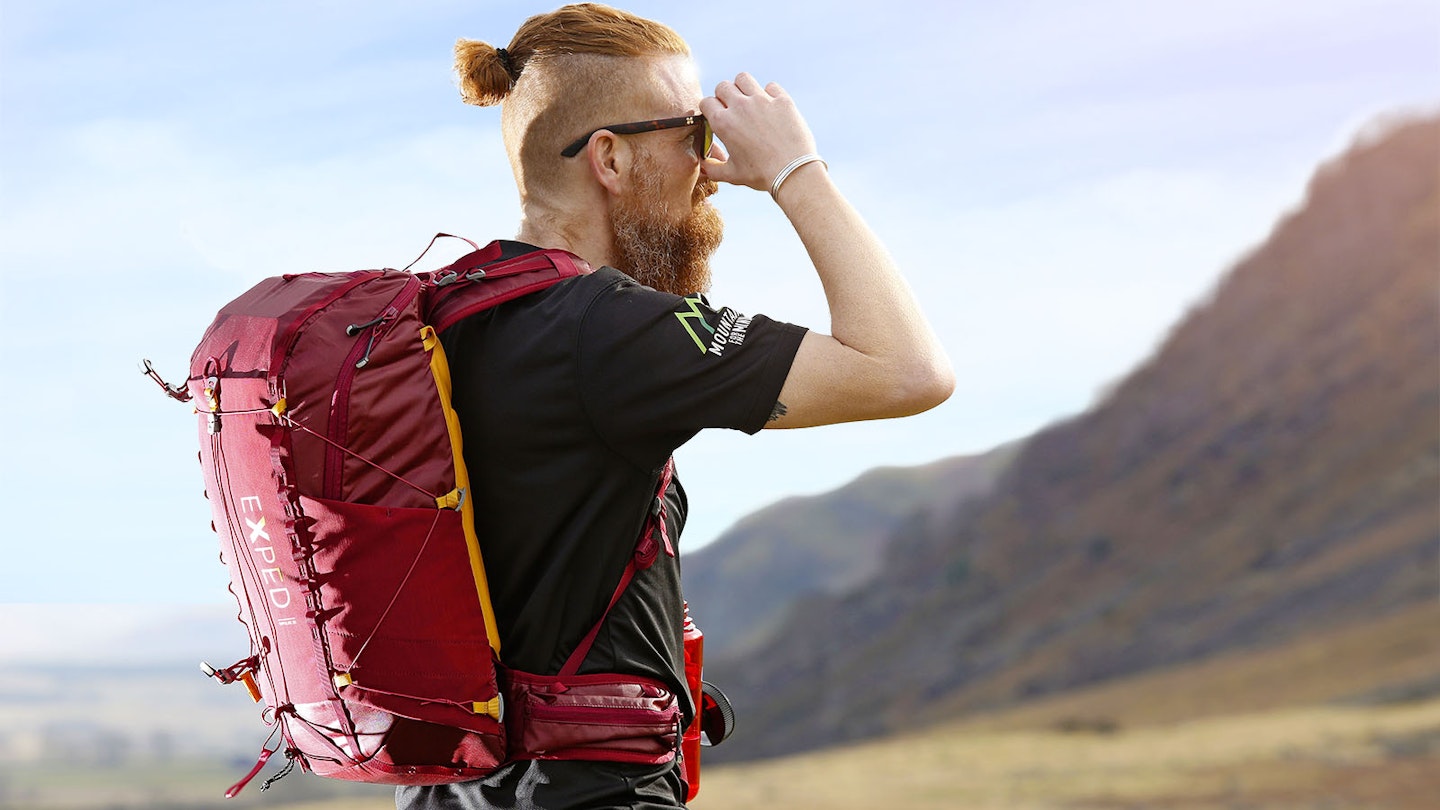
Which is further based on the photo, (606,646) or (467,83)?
(467,83)

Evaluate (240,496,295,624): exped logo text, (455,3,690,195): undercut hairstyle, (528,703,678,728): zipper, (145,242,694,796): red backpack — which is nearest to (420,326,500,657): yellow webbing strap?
(145,242,694,796): red backpack

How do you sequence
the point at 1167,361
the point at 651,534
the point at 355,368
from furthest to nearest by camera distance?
the point at 1167,361 → the point at 651,534 → the point at 355,368

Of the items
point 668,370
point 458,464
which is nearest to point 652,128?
point 668,370

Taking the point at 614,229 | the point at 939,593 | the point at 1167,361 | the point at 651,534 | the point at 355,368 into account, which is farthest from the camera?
the point at 1167,361

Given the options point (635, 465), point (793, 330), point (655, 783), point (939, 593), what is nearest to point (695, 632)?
point (655, 783)

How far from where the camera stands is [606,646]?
2.73 meters

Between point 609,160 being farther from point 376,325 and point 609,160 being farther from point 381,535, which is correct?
point 381,535

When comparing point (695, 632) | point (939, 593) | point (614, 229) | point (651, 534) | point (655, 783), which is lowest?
point (939, 593)

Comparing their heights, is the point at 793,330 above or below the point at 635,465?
above

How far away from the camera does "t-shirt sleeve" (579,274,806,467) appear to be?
2.60m

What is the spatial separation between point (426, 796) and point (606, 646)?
55 centimetres

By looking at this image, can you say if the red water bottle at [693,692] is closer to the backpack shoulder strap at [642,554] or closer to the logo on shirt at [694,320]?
the backpack shoulder strap at [642,554]

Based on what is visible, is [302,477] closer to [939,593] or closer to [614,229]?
[614,229]

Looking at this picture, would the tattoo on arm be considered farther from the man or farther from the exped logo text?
the exped logo text
